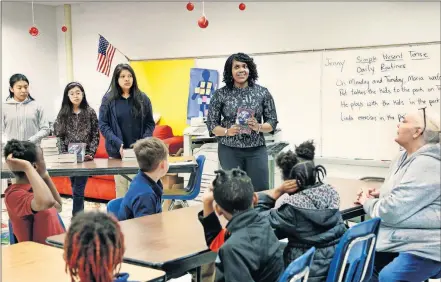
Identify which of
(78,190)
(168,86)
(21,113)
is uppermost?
(168,86)

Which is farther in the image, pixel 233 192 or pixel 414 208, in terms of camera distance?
pixel 414 208

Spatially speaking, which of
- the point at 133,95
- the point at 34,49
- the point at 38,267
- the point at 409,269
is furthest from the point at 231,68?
the point at 34,49

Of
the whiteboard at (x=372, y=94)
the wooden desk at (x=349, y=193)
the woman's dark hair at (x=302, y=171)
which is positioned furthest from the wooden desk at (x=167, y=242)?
the whiteboard at (x=372, y=94)

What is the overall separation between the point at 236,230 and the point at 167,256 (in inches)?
10.9

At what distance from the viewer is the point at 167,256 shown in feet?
6.31

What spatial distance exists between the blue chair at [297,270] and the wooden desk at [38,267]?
395 millimetres

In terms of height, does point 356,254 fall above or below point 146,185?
below

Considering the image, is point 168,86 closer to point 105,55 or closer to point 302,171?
point 105,55

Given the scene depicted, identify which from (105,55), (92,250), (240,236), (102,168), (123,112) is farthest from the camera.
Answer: (105,55)

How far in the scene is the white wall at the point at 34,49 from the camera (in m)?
8.09

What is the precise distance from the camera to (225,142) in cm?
360

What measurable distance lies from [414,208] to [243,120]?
4.73 feet

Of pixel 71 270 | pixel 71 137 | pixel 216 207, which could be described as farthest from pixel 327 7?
pixel 71 270

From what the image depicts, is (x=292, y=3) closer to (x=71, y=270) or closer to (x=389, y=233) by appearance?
(x=389, y=233)
